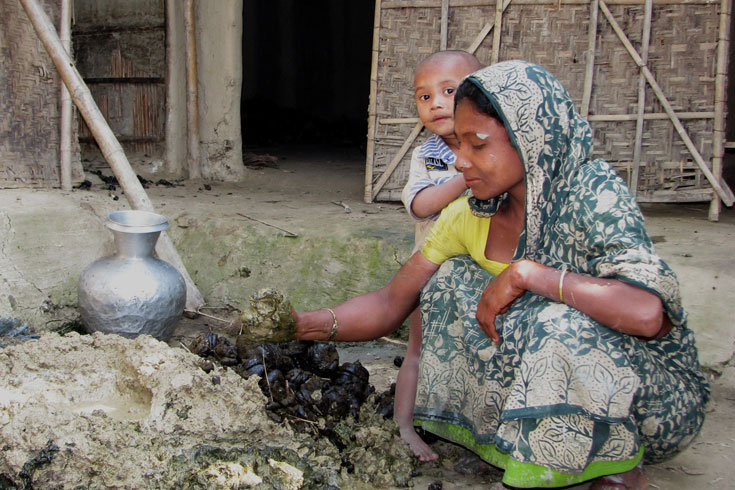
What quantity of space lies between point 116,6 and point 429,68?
4509 mm

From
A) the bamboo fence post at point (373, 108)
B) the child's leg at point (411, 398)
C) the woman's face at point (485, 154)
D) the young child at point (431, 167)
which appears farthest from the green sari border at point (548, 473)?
the bamboo fence post at point (373, 108)

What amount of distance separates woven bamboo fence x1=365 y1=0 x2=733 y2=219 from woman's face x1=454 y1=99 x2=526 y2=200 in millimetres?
3079

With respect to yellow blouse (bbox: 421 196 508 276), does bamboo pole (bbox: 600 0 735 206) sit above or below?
above

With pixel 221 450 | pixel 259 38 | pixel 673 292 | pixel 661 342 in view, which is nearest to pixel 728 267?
pixel 661 342

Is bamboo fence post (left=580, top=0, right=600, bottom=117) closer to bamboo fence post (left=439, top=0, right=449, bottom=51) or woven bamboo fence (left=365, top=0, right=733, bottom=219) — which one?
woven bamboo fence (left=365, top=0, right=733, bottom=219)

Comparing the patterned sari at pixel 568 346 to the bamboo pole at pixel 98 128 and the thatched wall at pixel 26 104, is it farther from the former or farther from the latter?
the thatched wall at pixel 26 104

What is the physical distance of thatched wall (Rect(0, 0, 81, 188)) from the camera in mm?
4629

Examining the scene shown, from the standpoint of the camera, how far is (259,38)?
36.5ft

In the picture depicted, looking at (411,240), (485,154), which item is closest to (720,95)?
(411,240)

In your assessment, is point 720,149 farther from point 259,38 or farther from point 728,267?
point 259,38

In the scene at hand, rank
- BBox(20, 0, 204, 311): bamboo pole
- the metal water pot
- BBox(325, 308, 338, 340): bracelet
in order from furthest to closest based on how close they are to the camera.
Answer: BBox(20, 0, 204, 311): bamboo pole < the metal water pot < BBox(325, 308, 338, 340): bracelet

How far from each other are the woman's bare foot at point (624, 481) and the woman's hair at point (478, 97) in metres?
1.07

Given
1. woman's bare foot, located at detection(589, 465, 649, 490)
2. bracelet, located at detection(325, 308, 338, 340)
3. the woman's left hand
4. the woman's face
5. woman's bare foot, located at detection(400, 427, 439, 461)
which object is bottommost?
woman's bare foot, located at detection(400, 427, 439, 461)

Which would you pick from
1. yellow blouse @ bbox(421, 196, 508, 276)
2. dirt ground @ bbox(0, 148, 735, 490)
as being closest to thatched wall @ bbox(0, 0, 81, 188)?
dirt ground @ bbox(0, 148, 735, 490)
